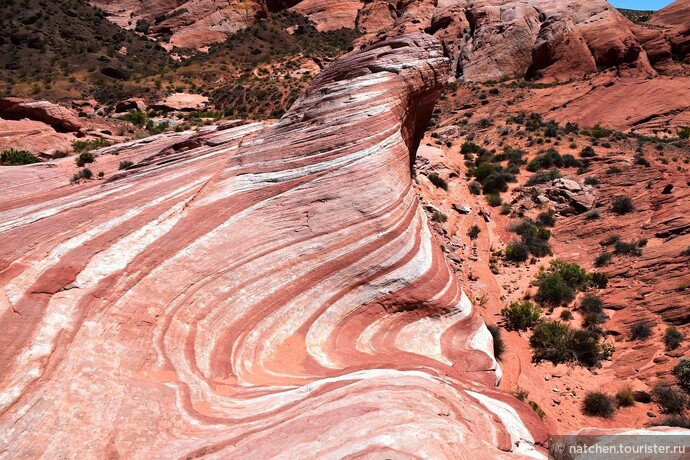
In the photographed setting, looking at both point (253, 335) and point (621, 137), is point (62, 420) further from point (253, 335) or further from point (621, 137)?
point (621, 137)

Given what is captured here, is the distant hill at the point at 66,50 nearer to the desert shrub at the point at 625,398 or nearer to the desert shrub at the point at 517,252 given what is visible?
the desert shrub at the point at 517,252

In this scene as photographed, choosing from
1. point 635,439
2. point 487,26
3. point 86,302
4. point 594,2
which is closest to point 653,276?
point 635,439

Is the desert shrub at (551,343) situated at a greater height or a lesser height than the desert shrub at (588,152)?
lesser

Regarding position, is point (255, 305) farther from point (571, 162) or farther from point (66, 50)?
point (66, 50)

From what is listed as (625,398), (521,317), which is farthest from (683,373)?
(521,317)

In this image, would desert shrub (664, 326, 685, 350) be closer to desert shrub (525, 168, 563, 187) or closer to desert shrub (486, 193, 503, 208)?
desert shrub (486, 193, 503, 208)

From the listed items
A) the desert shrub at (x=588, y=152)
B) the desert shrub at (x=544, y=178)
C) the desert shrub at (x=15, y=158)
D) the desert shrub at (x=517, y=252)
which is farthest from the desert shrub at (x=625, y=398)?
the desert shrub at (x=15, y=158)
